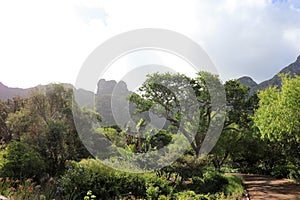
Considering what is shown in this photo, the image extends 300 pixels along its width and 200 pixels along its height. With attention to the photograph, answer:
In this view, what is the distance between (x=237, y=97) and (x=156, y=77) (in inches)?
177

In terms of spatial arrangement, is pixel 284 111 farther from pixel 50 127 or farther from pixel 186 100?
pixel 50 127

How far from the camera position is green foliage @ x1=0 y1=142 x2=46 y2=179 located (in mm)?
7106

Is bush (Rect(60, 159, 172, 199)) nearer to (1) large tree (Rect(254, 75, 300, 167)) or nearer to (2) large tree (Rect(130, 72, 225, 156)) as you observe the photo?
(1) large tree (Rect(254, 75, 300, 167))

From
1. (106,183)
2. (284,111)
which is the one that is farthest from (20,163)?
(284,111)

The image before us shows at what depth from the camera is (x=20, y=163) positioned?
739 cm

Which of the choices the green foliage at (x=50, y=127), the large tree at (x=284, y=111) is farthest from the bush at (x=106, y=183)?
the large tree at (x=284, y=111)

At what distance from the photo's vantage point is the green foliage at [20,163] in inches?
280

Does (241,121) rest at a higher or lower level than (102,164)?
higher

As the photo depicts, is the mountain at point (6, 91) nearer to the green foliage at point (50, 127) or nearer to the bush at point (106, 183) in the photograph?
the green foliage at point (50, 127)

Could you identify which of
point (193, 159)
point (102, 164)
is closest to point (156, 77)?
point (193, 159)

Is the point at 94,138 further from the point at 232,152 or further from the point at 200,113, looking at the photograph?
the point at 232,152

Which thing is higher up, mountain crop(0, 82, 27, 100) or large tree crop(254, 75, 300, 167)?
mountain crop(0, 82, 27, 100)

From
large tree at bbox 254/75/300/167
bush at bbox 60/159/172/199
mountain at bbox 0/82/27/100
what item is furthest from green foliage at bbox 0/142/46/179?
mountain at bbox 0/82/27/100

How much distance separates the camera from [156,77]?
44.6 feet
